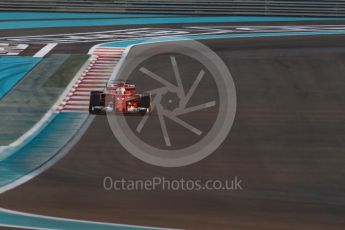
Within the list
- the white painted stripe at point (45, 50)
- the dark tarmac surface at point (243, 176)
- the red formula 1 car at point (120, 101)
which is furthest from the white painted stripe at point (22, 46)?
the dark tarmac surface at point (243, 176)

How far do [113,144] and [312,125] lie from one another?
12.2ft

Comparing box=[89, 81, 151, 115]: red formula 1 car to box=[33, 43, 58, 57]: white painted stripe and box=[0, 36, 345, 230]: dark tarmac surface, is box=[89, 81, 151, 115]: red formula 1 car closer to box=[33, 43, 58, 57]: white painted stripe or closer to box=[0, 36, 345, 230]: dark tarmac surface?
box=[0, 36, 345, 230]: dark tarmac surface

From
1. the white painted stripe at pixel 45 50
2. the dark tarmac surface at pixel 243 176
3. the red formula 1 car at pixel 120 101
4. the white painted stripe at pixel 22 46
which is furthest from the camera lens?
the white painted stripe at pixel 22 46

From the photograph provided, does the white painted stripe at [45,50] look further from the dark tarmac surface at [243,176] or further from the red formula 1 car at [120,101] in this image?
the dark tarmac surface at [243,176]

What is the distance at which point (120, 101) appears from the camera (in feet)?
39.9

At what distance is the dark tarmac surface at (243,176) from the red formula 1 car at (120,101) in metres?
0.31

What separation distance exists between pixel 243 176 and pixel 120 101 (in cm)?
370

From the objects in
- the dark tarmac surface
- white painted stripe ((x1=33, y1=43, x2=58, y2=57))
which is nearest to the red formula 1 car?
the dark tarmac surface

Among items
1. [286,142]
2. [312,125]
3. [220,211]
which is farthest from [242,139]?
[220,211]

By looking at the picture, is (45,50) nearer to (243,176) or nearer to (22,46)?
(22,46)

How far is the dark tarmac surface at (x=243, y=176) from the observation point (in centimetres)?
785

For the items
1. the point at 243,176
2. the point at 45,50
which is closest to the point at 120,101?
the point at 243,176

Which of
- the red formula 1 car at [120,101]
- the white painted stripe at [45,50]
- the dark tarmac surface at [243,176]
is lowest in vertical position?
the dark tarmac surface at [243,176]

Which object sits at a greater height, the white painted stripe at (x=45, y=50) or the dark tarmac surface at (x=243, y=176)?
the white painted stripe at (x=45, y=50)
